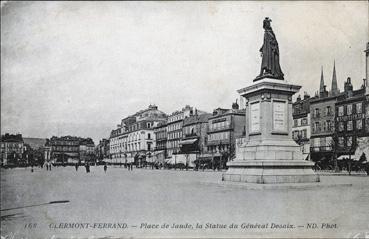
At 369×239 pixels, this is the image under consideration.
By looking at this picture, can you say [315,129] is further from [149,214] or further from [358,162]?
Answer: [149,214]

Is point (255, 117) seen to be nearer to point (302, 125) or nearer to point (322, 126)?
point (302, 125)

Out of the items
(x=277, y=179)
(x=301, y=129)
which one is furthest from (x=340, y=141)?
(x=277, y=179)

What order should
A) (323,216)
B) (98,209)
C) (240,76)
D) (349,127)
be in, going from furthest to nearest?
1. (349,127)
2. (240,76)
3. (98,209)
4. (323,216)

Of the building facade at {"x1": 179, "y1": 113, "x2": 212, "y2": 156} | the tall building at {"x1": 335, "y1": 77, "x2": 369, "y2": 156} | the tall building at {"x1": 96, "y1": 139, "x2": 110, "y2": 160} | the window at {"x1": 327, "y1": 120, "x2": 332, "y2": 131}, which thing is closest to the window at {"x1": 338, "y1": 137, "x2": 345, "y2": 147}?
the tall building at {"x1": 335, "y1": 77, "x2": 369, "y2": 156}

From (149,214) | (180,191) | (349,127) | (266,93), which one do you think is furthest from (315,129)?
(149,214)

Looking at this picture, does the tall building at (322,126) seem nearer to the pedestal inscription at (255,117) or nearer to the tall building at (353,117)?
the tall building at (353,117)

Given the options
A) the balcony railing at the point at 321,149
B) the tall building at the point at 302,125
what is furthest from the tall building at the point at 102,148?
the balcony railing at the point at 321,149

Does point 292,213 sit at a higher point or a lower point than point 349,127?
lower

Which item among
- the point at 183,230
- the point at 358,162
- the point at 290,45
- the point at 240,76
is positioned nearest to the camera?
the point at 183,230

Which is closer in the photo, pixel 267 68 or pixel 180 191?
pixel 180 191
